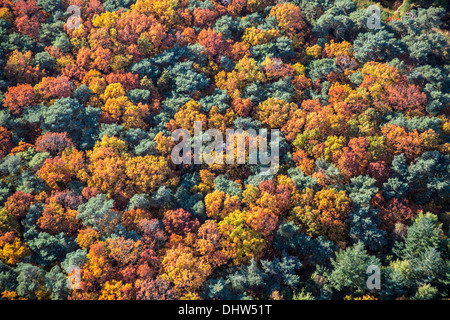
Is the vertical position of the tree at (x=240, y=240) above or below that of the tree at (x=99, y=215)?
below

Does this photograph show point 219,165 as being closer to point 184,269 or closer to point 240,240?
point 240,240

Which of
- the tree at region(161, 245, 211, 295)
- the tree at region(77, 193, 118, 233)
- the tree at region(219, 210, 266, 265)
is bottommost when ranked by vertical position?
the tree at region(161, 245, 211, 295)

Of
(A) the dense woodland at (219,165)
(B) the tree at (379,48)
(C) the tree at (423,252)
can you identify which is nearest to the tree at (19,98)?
(A) the dense woodland at (219,165)

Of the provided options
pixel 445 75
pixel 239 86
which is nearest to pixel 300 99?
pixel 239 86

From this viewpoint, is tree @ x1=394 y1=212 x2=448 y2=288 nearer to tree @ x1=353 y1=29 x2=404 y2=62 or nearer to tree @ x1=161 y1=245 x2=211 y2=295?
tree @ x1=161 y1=245 x2=211 y2=295

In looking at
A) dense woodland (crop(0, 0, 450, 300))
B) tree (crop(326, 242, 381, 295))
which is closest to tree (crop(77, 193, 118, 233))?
dense woodland (crop(0, 0, 450, 300))

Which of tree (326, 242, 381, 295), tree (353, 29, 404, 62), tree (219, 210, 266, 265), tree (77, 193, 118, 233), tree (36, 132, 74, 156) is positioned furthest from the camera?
tree (353, 29, 404, 62)

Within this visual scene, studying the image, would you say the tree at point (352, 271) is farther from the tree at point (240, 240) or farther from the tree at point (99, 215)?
the tree at point (99, 215)

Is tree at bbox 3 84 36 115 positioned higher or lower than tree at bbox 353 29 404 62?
lower

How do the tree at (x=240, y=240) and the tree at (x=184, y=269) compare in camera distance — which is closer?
the tree at (x=184, y=269)
